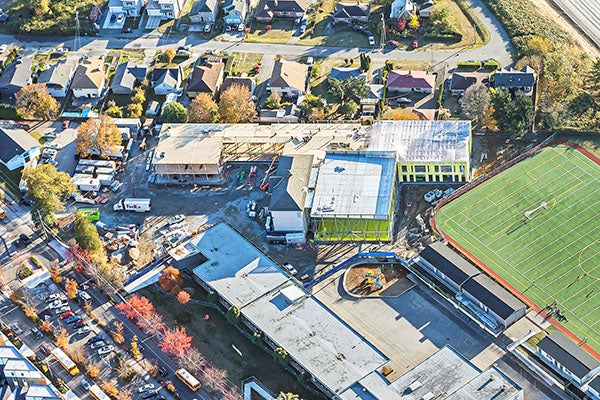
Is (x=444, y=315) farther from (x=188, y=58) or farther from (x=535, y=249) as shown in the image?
(x=188, y=58)

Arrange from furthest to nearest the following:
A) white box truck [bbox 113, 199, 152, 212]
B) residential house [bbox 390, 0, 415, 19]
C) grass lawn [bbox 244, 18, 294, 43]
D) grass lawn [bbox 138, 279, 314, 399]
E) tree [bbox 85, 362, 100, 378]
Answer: grass lawn [bbox 244, 18, 294, 43] < residential house [bbox 390, 0, 415, 19] < white box truck [bbox 113, 199, 152, 212] < tree [bbox 85, 362, 100, 378] < grass lawn [bbox 138, 279, 314, 399]

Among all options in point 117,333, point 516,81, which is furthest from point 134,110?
point 516,81

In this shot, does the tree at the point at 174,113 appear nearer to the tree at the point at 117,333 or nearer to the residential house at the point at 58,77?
the residential house at the point at 58,77

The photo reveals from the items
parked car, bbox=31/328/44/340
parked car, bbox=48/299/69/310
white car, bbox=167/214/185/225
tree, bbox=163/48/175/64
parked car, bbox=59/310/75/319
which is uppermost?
tree, bbox=163/48/175/64

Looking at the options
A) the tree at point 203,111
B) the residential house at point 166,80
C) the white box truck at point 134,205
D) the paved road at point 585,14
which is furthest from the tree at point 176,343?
the paved road at point 585,14

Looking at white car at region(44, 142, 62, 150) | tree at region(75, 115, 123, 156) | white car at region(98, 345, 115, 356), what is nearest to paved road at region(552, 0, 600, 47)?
tree at region(75, 115, 123, 156)

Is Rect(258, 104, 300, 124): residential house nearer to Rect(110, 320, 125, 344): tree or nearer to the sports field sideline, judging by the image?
the sports field sideline
